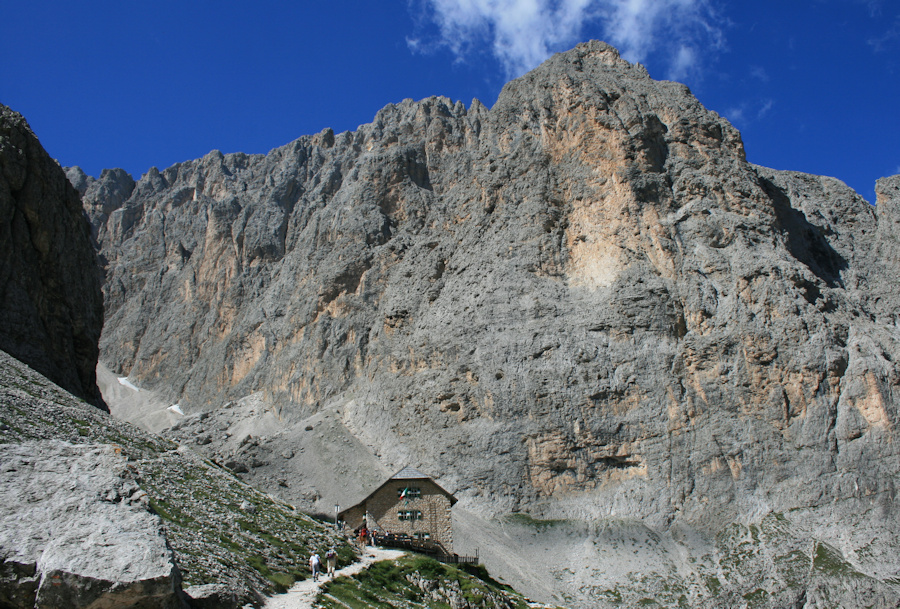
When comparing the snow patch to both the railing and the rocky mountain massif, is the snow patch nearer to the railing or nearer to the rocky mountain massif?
the rocky mountain massif

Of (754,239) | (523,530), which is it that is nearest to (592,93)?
(754,239)

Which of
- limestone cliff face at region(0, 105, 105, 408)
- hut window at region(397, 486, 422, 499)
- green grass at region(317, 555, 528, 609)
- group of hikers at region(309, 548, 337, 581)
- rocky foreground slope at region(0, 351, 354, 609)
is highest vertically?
limestone cliff face at region(0, 105, 105, 408)

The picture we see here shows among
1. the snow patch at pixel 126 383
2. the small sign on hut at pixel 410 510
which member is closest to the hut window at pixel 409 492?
the small sign on hut at pixel 410 510

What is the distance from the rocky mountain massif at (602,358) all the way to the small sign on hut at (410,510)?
9.84 m

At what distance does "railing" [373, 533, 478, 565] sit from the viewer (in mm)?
33812

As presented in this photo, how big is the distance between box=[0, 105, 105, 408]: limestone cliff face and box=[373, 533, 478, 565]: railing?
83.1 ft

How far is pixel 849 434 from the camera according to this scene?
4925 centimetres

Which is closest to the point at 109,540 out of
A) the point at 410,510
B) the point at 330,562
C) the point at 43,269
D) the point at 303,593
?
the point at 303,593

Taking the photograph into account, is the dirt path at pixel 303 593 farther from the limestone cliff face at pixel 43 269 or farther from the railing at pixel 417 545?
the limestone cliff face at pixel 43 269

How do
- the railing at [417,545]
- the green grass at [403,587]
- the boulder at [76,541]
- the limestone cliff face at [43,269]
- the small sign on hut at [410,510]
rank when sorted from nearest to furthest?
the boulder at [76,541] < the green grass at [403,587] < the railing at [417,545] < the small sign on hut at [410,510] < the limestone cliff face at [43,269]

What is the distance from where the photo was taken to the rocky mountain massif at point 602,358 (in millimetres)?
47219

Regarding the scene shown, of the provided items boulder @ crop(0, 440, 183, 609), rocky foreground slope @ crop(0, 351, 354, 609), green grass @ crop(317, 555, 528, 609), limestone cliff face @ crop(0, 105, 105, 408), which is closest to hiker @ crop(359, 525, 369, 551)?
green grass @ crop(317, 555, 528, 609)

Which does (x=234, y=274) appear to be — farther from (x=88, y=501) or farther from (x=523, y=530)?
(x=88, y=501)

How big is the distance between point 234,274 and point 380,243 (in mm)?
35818
